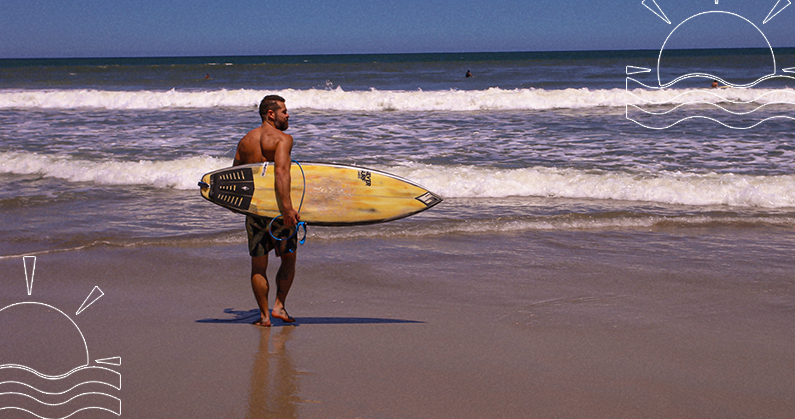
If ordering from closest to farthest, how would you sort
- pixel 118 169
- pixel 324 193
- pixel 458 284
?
pixel 324 193 → pixel 458 284 → pixel 118 169

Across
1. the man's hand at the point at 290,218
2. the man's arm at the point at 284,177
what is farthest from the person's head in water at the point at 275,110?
the man's hand at the point at 290,218

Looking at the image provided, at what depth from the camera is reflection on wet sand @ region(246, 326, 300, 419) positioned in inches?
106

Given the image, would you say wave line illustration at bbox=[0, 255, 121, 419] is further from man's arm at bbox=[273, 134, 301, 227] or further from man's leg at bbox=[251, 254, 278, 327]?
man's arm at bbox=[273, 134, 301, 227]

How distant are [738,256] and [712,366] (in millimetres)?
2229

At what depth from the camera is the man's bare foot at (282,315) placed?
3.72 metres

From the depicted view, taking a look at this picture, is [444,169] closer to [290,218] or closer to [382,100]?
[290,218]

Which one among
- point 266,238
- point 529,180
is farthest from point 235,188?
point 529,180

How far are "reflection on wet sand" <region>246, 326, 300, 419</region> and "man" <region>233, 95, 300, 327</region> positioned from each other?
0.32m

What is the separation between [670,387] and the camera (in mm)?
2898

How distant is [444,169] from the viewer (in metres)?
8.66

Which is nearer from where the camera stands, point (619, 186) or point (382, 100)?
point (619, 186)

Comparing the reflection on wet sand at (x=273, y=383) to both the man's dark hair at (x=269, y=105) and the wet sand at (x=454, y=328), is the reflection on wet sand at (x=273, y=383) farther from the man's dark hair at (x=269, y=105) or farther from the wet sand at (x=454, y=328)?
the man's dark hair at (x=269, y=105)

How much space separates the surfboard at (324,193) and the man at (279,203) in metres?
0.09

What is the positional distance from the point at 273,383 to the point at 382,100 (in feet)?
51.0
